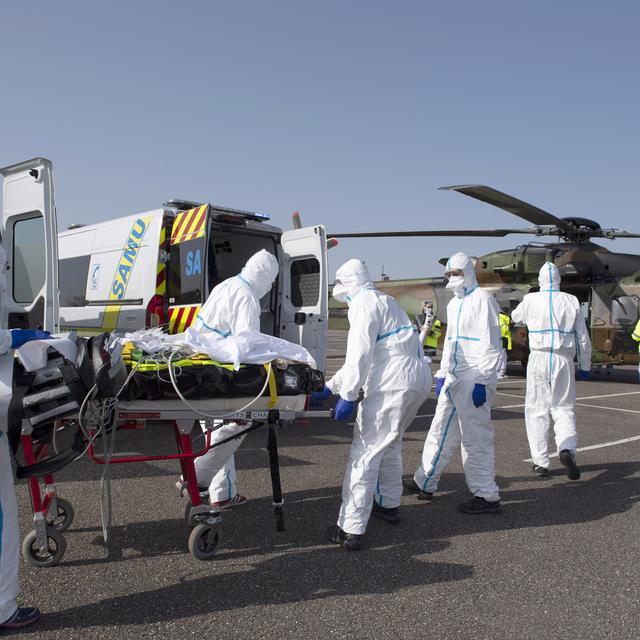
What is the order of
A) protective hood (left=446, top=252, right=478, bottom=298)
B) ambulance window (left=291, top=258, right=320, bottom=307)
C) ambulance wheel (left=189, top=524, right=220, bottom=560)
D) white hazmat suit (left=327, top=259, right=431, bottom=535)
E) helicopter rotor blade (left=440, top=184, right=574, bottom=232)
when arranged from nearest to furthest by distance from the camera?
ambulance wheel (left=189, top=524, right=220, bottom=560), white hazmat suit (left=327, top=259, right=431, bottom=535), protective hood (left=446, top=252, right=478, bottom=298), ambulance window (left=291, top=258, right=320, bottom=307), helicopter rotor blade (left=440, top=184, right=574, bottom=232)

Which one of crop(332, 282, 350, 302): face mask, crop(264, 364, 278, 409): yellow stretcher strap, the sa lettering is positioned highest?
the sa lettering

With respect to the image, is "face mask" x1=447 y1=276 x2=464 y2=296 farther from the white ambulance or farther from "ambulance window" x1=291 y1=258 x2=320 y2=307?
"ambulance window" x1=291 y1=258 x2=320 y2=307

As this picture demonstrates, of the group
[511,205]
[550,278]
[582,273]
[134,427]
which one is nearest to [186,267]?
[134,427]

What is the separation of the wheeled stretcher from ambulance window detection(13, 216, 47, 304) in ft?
7.45

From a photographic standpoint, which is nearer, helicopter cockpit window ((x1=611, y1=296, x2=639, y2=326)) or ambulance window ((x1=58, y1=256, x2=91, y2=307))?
ambulance window ((x1=58, y1=256, x2=91, y2=307))

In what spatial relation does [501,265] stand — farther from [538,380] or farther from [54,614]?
[54,614]

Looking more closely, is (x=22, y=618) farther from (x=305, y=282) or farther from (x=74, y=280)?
(x=74, y=280)

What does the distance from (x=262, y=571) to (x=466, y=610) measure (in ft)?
3.57

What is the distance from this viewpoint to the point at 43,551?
322cm

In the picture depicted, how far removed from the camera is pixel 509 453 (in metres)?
6.17

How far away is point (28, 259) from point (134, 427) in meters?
3.05

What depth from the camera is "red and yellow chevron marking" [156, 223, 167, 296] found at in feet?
22.1

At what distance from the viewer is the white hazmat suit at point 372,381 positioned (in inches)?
145

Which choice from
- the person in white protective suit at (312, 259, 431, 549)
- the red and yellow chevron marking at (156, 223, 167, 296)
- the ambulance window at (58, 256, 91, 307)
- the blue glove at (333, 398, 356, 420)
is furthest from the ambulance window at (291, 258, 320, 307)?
the blue glove at (333, 398, 356, 420)
